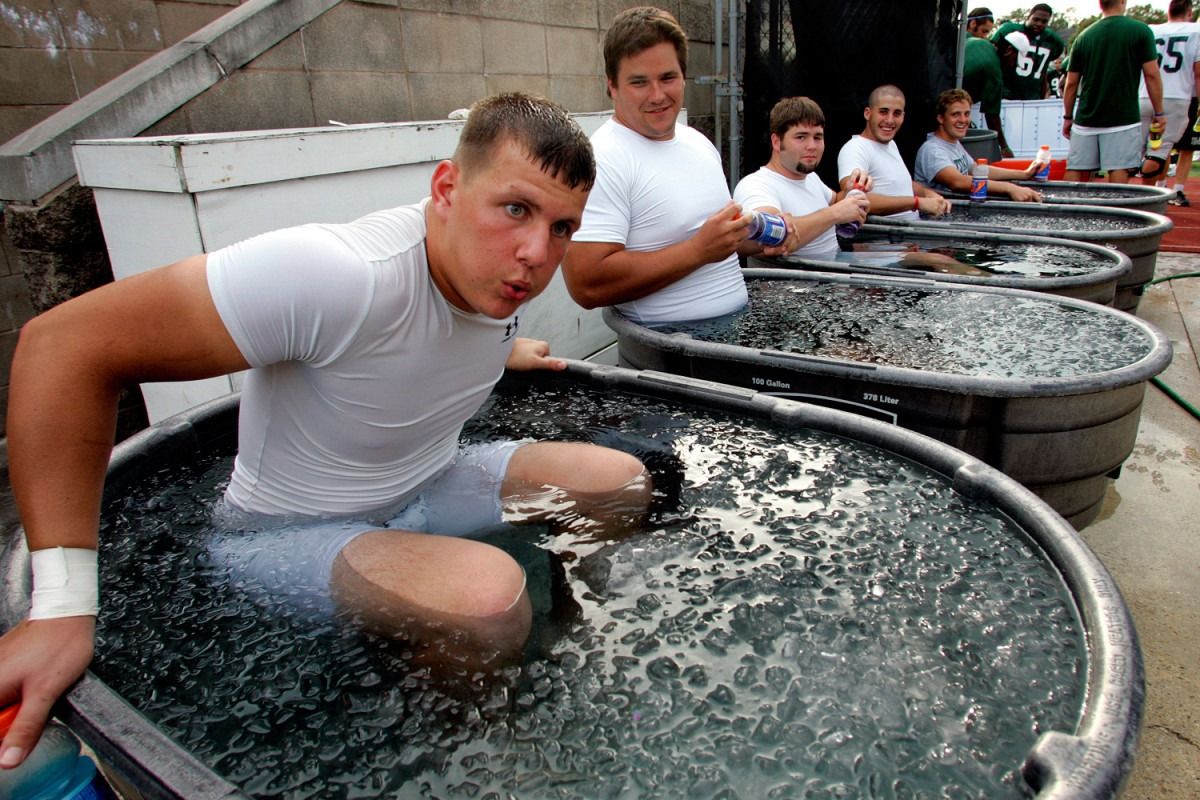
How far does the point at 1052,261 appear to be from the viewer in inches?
149

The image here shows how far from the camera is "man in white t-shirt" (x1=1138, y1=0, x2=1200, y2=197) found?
24.5 feet

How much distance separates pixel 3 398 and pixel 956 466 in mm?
3684

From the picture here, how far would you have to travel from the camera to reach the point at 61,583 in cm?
120

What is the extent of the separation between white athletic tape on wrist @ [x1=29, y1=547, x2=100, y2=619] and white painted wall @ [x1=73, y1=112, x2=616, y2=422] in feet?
4.72

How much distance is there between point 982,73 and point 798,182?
17.2 ft

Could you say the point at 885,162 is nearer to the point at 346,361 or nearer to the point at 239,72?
the point at 239,72

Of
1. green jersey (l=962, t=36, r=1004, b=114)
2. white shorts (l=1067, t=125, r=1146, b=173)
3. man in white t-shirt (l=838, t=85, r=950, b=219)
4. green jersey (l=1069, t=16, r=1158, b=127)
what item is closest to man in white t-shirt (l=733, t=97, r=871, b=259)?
man in white t-shirt (l=838, t=85, r=950, b=219)

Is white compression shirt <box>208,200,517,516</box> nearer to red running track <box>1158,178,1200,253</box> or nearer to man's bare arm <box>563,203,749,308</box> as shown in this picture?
man's bare arm <box>563,203,749,308</box>

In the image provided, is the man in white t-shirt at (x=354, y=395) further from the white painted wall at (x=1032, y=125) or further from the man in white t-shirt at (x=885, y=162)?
the white painted wall at (x=1032, y=125)

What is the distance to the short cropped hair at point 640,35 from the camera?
8.69 feet

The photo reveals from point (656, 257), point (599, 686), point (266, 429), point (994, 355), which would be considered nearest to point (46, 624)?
point (266, 429)

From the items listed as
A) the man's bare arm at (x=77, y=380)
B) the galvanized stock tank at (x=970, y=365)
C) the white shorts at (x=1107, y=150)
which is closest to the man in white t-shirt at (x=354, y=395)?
the man's bare arm at (x=77, y=380)

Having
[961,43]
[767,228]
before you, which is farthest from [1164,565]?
[961,43]

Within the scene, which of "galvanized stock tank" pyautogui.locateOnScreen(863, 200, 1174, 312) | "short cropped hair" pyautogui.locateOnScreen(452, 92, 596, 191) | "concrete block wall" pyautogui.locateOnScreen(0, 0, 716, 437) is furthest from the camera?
"galvanized stock tank" pyautogui.locateOnScreen(863, 200, 1174, 312)
